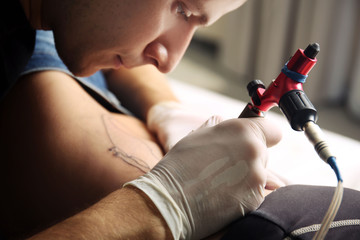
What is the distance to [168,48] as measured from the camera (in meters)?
1.02

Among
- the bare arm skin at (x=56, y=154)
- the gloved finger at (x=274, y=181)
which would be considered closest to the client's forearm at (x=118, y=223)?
the bare arm skin at (x=56, y=154)

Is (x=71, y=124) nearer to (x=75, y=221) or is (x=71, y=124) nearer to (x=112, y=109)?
(x=112, y=109)

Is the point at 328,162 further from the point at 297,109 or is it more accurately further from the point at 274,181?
the point at 274,181

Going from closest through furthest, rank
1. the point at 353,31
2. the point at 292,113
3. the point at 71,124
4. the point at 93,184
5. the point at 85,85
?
1. the point at 292,113
2. the point at 93,184
3. the point at 71,124
4. the point at 85,85
5. the point at 353,31

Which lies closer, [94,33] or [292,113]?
[292,113]

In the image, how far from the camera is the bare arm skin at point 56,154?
0.93 m

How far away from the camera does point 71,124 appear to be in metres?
1.02

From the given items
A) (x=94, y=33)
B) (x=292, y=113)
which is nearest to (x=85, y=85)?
(x=94, y=33)

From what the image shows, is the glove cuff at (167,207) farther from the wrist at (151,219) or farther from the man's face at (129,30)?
the man's face at (129,30)

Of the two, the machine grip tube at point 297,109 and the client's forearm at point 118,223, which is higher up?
the machine grip tube at point 297,109

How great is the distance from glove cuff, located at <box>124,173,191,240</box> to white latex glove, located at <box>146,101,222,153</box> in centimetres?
33

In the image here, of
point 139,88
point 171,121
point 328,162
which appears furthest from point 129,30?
point 328,162

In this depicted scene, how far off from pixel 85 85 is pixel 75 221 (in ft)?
1.85

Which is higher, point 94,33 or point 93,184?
point 94,33
